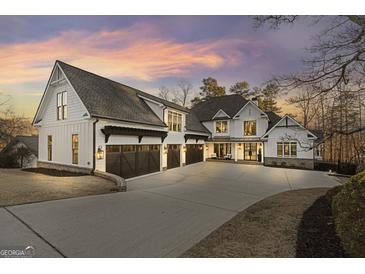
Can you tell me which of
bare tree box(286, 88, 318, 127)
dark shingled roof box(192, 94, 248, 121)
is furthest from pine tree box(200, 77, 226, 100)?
dark shingled roof box(192, 94, 248, 121)

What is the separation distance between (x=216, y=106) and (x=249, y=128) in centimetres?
341

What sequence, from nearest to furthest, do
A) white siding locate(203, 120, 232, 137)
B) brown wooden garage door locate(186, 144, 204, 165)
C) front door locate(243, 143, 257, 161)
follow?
brown wooden garage door locate(186, 144, 204, 165), front door locate(243, 143, 257, 161), white siding locate(203, 120, 232, 137)

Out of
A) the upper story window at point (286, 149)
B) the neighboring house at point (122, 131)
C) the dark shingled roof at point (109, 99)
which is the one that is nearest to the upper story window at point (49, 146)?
the neighboring house at point (122, 131)

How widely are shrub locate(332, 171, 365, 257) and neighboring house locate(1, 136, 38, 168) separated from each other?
14.6m

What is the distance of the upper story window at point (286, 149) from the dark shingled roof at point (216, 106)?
12.9 feet

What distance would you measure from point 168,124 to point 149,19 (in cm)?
755

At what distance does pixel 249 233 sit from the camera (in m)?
3.07

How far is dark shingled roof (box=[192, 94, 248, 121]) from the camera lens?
15.2 meters

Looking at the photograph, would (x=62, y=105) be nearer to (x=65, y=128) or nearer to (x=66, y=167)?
(x=65, y=128)

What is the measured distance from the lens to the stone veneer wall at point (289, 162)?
10.2 meters

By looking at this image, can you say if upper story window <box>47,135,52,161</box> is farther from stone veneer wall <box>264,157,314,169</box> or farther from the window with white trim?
stone veneer wall <box>264,157,314,169</box>

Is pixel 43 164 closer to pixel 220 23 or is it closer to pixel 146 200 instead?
pixel 146 200

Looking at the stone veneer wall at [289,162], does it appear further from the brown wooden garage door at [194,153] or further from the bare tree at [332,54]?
the bare tree at [332,54]
